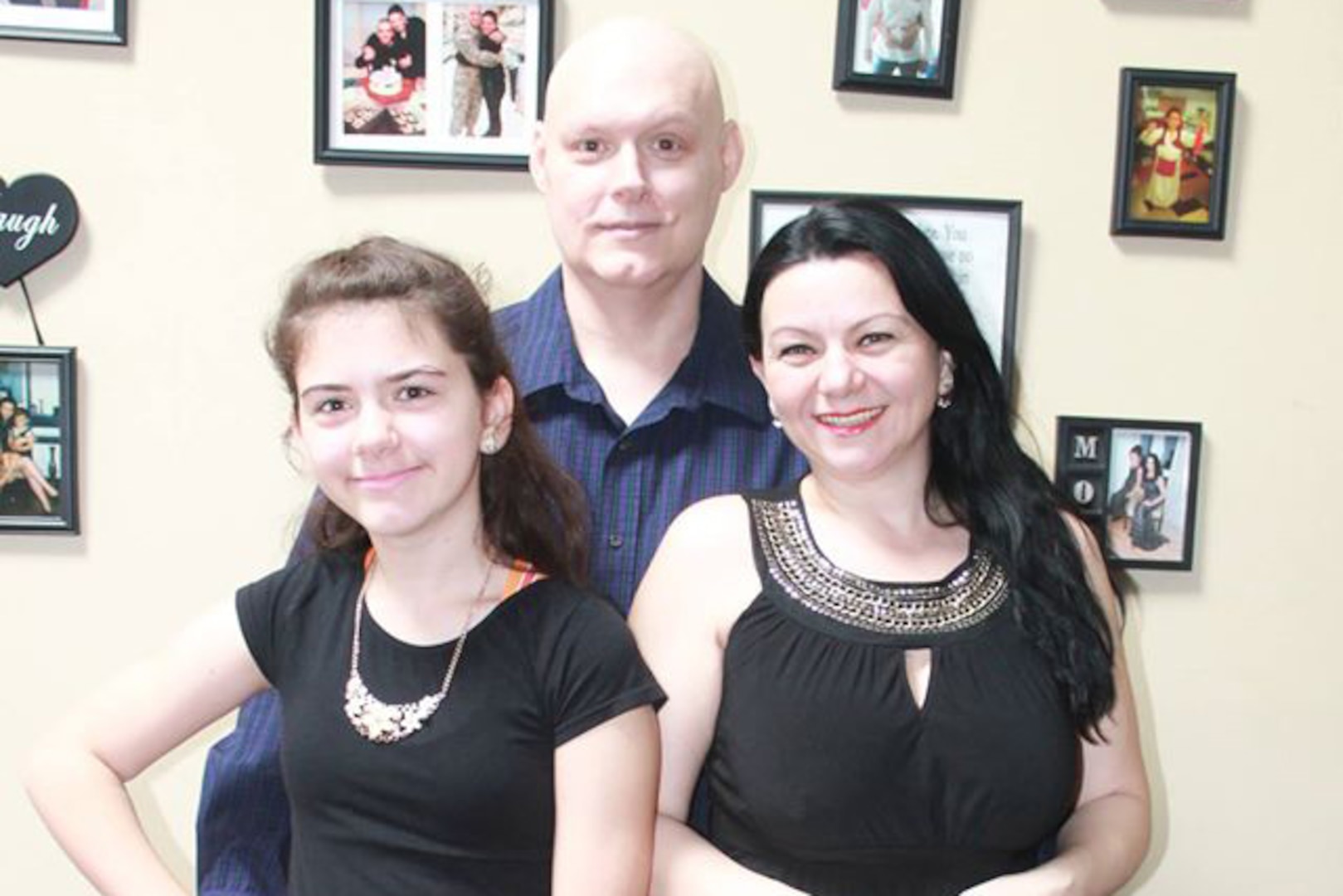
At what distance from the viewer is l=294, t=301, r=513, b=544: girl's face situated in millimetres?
978

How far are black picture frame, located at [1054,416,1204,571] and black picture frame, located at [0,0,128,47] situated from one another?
1.49 meters

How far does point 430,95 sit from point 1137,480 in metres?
1.20

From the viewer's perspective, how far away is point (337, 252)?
106cm

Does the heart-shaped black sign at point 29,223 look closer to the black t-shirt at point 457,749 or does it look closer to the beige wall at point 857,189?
the beige wall at point 857,189

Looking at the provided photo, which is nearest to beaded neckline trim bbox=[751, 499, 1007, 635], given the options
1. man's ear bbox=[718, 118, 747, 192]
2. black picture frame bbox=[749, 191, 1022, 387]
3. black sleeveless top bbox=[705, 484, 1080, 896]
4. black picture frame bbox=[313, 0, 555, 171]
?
black sleeveless top bbox=[705, 484, 1080, 896]

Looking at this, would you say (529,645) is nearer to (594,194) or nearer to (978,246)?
(594,194)

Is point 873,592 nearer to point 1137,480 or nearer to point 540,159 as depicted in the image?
point 540,159

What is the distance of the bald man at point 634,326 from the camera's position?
4.14 feet

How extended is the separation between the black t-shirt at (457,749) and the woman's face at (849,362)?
250 millimetres

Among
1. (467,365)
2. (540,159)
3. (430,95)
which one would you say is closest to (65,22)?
(430,95)

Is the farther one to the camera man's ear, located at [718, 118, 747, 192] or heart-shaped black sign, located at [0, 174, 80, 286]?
heart-shaped black sign, located at [0, 174, 80, 286]

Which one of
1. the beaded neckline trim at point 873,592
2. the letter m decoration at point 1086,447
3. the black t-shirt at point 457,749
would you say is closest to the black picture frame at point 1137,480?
the letter m decoration at point 1086,447

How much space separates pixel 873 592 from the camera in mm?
1090

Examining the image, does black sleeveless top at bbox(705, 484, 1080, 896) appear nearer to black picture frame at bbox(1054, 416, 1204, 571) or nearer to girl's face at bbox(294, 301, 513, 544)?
girl's face at bbox(294, 301, 513, 544)
